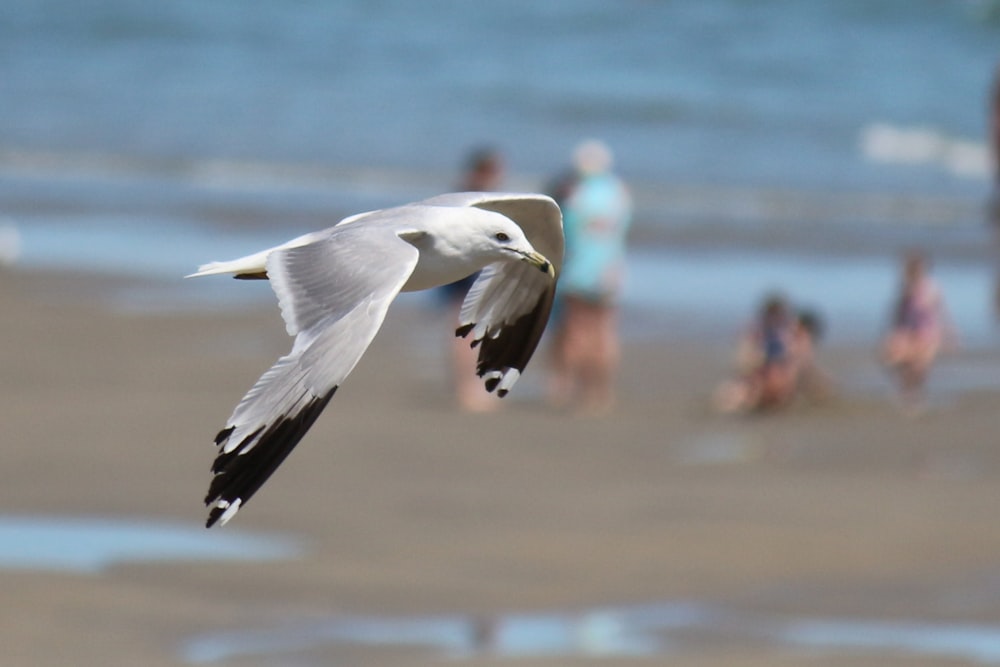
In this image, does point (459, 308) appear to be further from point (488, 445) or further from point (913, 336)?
point (913, 336)

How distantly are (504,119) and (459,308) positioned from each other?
77.4ft

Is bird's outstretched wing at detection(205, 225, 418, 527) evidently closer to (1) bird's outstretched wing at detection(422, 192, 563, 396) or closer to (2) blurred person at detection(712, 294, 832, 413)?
(1) bird's outstretched wing at detection(422, 192, 563, 396)

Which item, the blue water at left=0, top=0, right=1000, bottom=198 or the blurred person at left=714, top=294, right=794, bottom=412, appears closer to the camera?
the blurred person at left=714, top=294, right=794, bottom=412

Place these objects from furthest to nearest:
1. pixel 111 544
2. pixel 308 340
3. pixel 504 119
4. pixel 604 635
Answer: pixel 504 119 → pixel 111 544 → pixel 604 635 → pixel 308 340

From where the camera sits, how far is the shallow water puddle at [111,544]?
9.31 m

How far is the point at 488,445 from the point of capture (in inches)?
473

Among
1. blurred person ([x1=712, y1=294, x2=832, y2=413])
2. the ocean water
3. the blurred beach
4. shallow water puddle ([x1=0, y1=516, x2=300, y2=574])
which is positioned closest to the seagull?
the blurred beach

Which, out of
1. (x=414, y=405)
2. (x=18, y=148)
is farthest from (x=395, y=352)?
(x=18, y=148)

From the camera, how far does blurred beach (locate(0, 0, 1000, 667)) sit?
8.73 meters

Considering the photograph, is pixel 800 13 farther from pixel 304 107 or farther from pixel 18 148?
pixel 18 148

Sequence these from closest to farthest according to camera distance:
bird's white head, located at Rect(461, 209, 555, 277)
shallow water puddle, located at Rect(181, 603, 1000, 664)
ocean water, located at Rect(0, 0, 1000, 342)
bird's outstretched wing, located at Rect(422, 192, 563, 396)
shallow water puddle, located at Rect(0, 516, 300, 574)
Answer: bird's white head, located at Rect(461, 209, 555, 277) → bird's outstretched wing, located at Rect(422, 192, 563, 396) → shallow water puddle, located at Rect(181, 603, 1000, 664) → shallow water puddle, located at Rect(0, 516, 300, 574) → ocean water, located at Rect(0, 0, 1000, 342)

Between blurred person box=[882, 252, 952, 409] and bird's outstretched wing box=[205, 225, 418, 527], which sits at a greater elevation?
blurred person box=[882, 252, 952, 409]

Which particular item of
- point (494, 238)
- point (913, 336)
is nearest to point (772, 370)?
point (913, 336)

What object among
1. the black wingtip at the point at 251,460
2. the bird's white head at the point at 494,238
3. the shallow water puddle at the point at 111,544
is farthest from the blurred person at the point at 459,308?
the black wingtip at the point at 251,460
